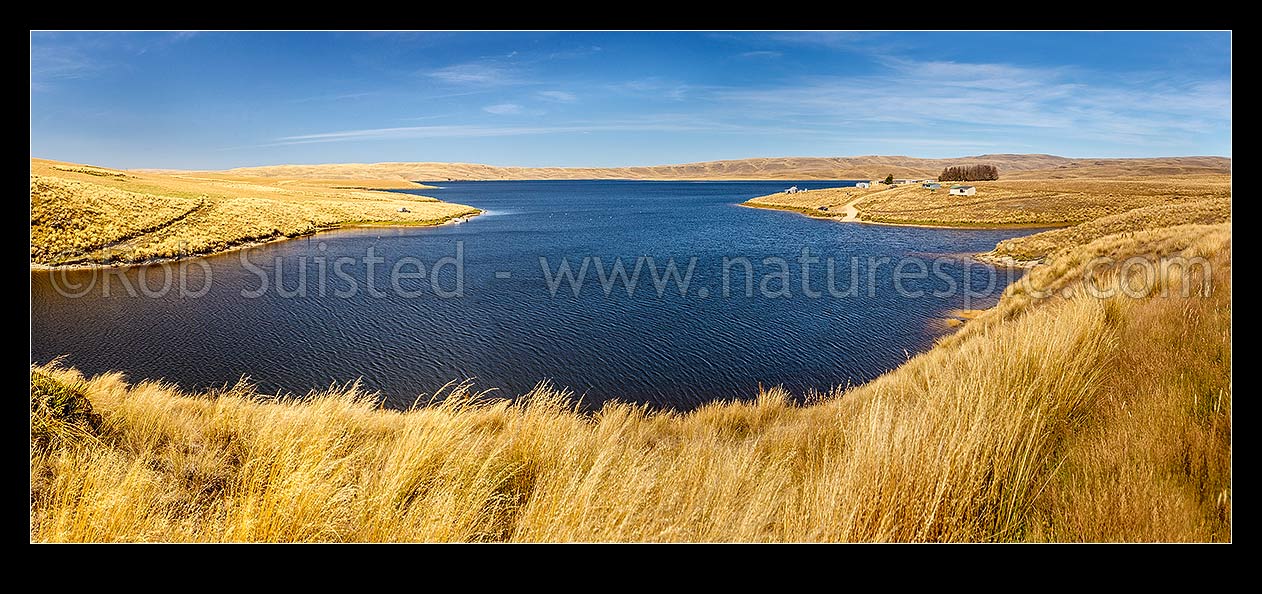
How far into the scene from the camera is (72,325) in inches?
648

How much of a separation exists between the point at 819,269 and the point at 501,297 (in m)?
15.9

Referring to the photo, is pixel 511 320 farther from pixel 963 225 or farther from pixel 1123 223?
pixel 963 225

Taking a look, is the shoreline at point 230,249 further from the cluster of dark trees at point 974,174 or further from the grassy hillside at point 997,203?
the cluster of dark trees at point 974,174

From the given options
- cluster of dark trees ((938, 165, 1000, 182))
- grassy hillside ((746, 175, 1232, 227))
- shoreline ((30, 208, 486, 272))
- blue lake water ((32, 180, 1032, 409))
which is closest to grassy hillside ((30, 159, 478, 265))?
shoreline ((30, 208, 486, 272))

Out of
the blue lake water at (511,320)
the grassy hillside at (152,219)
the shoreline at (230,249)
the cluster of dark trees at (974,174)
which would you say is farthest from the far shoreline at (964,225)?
the cluster of dark trees at (974,174)

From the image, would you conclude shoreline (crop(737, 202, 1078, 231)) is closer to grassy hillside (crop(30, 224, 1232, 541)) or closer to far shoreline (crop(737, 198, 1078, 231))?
far shoreline (crop(737, 198, 1078, 231))

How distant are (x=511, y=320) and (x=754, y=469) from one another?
597 inches

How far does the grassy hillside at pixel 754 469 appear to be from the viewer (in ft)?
8.34

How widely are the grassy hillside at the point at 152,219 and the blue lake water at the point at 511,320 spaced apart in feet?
11.1
